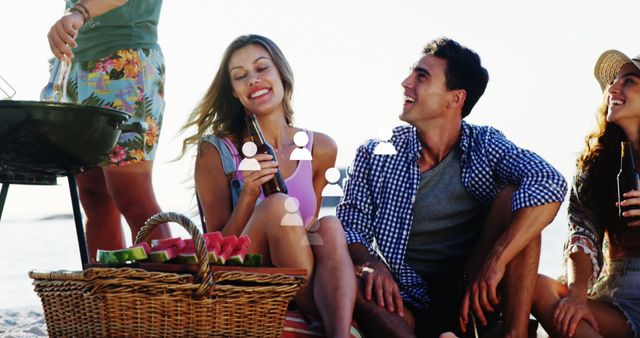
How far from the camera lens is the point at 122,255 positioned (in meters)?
3.14

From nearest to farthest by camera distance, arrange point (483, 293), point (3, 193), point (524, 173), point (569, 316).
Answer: point (3, 193) < point (483, 293) < point (569, 316) < point (524, 173)

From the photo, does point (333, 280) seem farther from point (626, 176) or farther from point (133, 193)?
point (626, 176)

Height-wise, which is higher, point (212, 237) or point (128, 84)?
point (128, 84)

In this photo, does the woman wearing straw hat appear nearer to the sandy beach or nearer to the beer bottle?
the beer bottle

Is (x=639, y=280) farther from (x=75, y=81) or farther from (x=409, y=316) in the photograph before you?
(x=75, y=81)

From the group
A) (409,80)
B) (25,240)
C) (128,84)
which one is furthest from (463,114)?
(25,240)

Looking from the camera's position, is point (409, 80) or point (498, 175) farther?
point (409, 80)

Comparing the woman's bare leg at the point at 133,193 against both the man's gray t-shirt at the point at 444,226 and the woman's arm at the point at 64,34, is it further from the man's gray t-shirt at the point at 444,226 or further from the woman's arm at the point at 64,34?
the man's gray t-shirt at the point at 444,226

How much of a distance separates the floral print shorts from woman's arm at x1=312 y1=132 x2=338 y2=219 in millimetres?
769

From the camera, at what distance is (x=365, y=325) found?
12.5 feet

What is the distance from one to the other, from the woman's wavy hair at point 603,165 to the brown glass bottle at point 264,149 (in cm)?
141

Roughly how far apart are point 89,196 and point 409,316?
5.62ft
